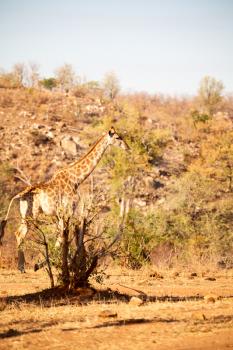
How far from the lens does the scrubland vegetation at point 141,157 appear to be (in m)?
18.0

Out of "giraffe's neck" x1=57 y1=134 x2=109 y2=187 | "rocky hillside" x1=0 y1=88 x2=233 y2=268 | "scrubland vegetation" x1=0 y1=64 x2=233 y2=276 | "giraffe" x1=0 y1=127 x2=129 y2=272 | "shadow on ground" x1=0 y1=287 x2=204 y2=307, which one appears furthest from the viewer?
"rocky hillside" x1=0 y1=88 x2=233 y2=268

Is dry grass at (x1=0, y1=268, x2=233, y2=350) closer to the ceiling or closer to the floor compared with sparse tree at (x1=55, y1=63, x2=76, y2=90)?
closer to the floor

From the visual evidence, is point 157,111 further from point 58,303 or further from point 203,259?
point 58,303

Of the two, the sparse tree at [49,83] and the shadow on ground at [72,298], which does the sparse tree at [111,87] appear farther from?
the shadow on ground at [72,298]

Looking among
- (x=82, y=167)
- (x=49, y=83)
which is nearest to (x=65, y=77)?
(x=49, y=83)

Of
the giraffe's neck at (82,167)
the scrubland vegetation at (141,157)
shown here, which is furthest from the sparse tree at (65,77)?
the giraffe's neck at (82,167)

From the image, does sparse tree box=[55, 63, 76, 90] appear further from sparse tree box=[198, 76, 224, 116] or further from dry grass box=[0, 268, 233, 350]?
dry grass box=[0, 268, 233, 350]

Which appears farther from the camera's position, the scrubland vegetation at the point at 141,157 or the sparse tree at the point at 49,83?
the sparse tree at the point at 49,83

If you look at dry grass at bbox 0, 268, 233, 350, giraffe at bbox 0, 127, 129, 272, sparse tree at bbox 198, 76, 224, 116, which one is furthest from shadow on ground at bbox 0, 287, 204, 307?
sparse tree at bbox 198, 76, 224, 116

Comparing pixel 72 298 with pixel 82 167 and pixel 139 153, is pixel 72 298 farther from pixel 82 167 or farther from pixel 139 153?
pixel 139 153

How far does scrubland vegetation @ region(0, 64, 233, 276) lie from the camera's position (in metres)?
18.0

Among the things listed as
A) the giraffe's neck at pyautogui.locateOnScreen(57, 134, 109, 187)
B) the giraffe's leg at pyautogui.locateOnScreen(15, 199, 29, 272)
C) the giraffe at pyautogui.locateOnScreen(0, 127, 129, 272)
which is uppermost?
the giraffe's neck at pyautogui.locateOnScreen(57, 134, 109, 187)

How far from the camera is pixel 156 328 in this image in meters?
6.05

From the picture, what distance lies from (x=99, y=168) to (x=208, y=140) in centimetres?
1259
